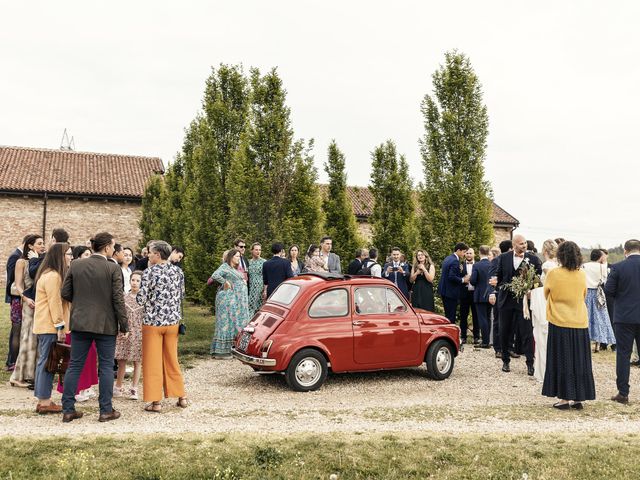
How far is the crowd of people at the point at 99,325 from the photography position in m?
6.28

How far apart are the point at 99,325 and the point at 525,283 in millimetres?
6517

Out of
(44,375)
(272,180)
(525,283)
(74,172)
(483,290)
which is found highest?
(74,172)

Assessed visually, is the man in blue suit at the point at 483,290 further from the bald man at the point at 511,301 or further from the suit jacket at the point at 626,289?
the suit jacket at the point at 626,289

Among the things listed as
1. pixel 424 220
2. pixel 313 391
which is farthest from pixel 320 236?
pixel 313 391

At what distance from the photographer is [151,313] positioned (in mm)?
6793

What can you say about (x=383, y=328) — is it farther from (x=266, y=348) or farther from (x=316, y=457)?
(x=316, y=457)

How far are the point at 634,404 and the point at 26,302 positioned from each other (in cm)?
Result: 847

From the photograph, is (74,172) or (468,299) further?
(74,172)

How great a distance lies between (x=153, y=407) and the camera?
270 inches

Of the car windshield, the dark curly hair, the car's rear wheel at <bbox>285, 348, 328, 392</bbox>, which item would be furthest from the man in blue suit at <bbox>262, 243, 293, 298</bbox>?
the dark curly hair

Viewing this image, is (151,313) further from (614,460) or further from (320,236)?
(320,236)

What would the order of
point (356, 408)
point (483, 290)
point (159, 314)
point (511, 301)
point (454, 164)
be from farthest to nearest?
point (454, 164)
point (483, 290)
point (511, 301)
point (356, 408)
point (159, 314)

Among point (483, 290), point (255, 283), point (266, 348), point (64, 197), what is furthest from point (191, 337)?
point (64, 197)

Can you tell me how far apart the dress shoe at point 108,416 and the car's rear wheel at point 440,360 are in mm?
4715
